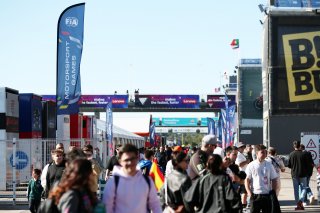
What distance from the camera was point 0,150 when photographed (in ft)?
82.2

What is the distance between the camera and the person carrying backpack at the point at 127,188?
7.29 metres

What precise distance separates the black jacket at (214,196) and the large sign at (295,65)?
1167 inches

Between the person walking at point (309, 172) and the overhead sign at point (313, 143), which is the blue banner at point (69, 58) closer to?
the overhead sign at point (313, 143)

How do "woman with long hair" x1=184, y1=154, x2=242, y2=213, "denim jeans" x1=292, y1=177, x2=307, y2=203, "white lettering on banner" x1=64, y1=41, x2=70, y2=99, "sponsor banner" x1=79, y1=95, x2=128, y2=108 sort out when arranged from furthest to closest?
"sponsor banner" x1=79, y1=95, x2=128, y2=108 < "white lettering on banner" x1=64, y1=41, x2=70, y2=99 < "denim jeans" x1=292, y1=177, x2=307, y2=203 < "woman with long hair" x1=184, y1=154, x2=242, y2=213

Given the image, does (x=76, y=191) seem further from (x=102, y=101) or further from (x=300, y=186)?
(x=102, y=101)

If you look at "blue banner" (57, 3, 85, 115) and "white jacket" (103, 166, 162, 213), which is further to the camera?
"blue banner" (57, 3, 85, 115)

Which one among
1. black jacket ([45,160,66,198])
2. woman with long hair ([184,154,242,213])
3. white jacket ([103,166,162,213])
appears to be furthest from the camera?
black jacket ([45,160,66,198])

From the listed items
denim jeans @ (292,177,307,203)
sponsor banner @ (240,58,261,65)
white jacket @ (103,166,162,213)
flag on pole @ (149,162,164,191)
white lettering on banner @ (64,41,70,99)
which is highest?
sponsor banner @ (240,58,261,65)

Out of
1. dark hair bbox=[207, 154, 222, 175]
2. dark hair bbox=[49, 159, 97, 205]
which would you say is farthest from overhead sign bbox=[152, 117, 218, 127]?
dark hair bbox=[49, 159, 97, 205]

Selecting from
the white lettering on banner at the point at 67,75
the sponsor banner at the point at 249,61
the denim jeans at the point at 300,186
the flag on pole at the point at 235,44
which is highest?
the flag on pole at the point at 235,44

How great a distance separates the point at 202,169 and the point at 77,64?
11.7m

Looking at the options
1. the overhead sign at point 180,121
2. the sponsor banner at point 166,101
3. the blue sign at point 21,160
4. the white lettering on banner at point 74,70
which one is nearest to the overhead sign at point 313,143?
the white lettering on banner at point 74,70

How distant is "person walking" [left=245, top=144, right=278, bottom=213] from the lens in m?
13.1

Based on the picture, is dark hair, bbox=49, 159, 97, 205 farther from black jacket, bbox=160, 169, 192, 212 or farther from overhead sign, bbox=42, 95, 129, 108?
overhead sign, bbox=42, 95, 129, 108
